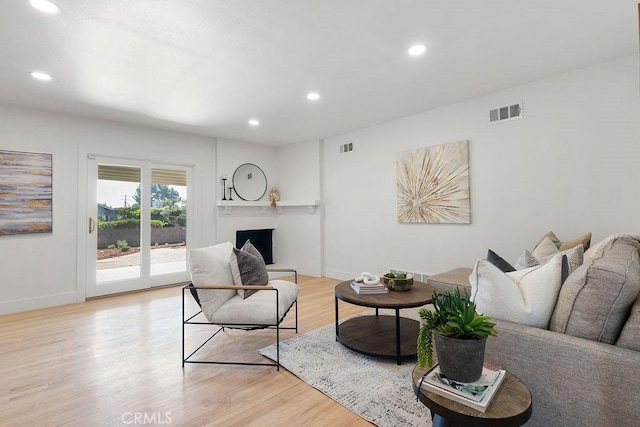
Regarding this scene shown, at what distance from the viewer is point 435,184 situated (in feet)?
13.4

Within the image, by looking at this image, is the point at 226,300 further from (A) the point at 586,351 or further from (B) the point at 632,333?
(B) the point at 632,333

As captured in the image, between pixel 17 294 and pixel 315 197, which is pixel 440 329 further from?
pixel 17 294

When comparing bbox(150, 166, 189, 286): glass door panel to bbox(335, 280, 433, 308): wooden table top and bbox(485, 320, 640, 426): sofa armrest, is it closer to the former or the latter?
bbox(335, 280, 433, 308): wooden table top

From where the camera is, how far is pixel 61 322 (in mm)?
3434

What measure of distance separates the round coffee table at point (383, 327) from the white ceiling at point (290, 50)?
6.69 ft

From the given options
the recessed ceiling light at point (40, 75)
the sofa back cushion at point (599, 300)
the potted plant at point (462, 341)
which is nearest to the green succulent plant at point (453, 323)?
the potted plant at point (462, 341)

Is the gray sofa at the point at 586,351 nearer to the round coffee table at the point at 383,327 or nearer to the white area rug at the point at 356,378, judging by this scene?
the white area rug at the point at 356,378

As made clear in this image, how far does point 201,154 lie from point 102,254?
7.07 feet

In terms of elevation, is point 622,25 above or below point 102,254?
above

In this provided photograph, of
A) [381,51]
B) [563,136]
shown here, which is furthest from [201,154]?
[563,136]

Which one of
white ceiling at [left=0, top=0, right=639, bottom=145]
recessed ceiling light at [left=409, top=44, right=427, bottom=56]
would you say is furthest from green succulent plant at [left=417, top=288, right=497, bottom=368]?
recessed ceiling light at [left=409, top=44, right=427, bottom=56]

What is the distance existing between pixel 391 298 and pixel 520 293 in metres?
1.12

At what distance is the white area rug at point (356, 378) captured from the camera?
5.99 ft

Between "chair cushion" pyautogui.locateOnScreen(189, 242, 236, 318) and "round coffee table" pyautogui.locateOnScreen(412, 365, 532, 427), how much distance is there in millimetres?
1826
